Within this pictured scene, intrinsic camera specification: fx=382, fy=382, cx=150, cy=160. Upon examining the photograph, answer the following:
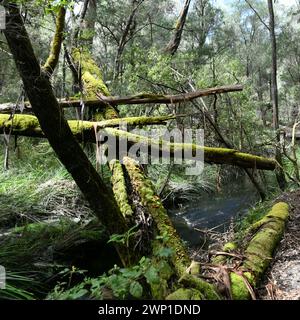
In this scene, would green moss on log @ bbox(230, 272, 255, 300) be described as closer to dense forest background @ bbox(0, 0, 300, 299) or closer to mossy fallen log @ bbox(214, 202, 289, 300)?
mossy fallen log @ bbox(214, 202, 289, 300)

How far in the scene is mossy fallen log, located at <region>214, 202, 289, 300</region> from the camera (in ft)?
10.6

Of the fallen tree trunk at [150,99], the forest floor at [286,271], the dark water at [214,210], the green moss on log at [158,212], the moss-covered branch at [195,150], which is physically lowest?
the dark water at [214,210]

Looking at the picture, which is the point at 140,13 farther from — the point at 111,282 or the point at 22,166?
the point at 111,282

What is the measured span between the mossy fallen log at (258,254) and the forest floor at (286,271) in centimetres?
7

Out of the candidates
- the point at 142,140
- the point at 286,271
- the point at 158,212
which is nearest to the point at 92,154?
the point at 142,140

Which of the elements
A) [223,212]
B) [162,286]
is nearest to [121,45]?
[223,212]

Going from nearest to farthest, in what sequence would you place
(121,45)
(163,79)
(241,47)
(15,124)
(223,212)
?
(15,124) → (163,79) → (223,212) → (121,45) → (241,47)

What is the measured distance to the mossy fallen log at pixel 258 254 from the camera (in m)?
3.23

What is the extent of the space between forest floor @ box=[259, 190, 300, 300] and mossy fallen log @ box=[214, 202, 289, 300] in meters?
0.07

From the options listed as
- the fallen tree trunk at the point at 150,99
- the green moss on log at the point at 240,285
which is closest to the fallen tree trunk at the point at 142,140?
the fallen tree trunk at the point at 150,99

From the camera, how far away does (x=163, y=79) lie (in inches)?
317

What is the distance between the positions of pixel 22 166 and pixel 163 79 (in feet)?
12.4

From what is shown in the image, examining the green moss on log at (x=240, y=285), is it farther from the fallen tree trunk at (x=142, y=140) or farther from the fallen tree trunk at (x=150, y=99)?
the fallen tree trunk at (x=150, y=99)

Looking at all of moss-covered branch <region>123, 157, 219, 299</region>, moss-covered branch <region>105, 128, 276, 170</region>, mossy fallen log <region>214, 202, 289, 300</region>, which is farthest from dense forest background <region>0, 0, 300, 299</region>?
mossy fallen log <region>214, 202, 289, 300</region>
